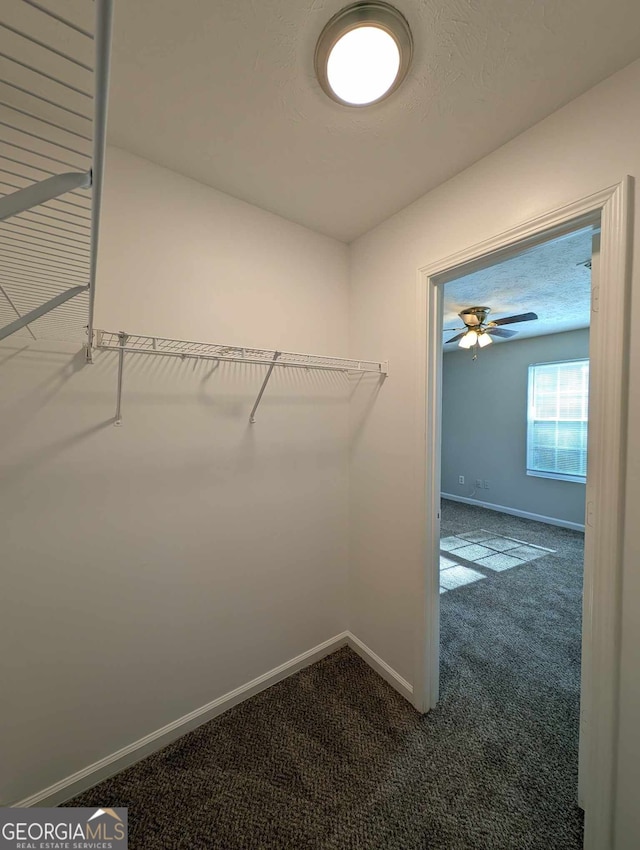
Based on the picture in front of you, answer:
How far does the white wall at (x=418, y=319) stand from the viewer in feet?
3.69

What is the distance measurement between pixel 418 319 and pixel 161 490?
150 centimetres

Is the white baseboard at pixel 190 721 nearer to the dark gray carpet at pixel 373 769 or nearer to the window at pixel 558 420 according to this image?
the dark gray carpet at pixel 373 769

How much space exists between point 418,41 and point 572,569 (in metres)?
4.11

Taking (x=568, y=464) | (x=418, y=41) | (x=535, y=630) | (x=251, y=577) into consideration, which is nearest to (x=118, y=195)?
(x=418, y=41)

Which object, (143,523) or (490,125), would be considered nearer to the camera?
(490,125)

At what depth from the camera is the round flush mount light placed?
986mm

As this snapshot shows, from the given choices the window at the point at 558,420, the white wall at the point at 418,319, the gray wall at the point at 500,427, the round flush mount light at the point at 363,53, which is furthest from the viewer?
the gray wall at the point at 500,427

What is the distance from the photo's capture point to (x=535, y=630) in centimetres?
246

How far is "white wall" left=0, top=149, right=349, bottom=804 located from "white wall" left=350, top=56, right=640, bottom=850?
0.86 ft

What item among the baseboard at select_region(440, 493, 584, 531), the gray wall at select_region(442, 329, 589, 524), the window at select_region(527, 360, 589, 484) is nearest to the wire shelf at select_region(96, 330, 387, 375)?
the baseboard at select_region(440, 493, 584, 531)

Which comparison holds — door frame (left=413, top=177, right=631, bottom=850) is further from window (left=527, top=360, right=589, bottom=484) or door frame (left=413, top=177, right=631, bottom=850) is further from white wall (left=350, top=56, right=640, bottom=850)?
window (left=527, top=360, right=589, bottom=484)

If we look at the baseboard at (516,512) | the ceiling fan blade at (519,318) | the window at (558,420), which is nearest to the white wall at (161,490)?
the ceiling fan blade at (519,318)

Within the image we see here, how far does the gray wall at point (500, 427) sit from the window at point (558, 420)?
0.34 ft

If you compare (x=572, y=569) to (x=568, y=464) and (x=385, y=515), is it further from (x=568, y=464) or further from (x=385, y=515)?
(x=385, y=515)
